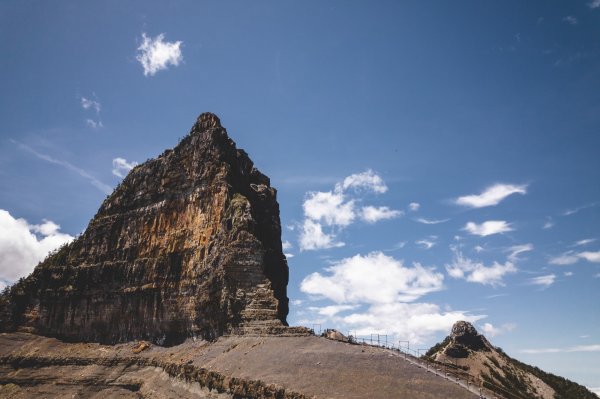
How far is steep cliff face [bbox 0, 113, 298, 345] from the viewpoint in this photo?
178 ft

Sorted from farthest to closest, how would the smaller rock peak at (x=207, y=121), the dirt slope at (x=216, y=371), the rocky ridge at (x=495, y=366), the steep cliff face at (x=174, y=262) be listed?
the rocky ridge at (x=495, y=366)
the smaller rock peak at (x=207, y=121)
the steep cliff face at (x=174, y=262)
the dirt slope at (x=216, y=371)

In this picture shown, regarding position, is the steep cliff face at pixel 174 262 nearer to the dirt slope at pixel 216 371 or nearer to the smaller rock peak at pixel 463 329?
the dirt slope at pixel 216 371

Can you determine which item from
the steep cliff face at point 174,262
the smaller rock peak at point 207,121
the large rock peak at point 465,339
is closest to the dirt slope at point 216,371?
the steep cliff face at point 174,262

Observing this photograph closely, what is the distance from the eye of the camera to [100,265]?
85.1m

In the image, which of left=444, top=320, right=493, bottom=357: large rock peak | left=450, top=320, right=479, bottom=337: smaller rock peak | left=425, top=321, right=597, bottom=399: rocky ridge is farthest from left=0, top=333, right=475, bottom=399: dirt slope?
left=450, top=320, right=479, bottom=337: smaller rock peak

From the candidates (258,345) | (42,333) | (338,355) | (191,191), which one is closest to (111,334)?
(42,333)

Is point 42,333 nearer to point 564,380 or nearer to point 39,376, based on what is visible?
point 39,376

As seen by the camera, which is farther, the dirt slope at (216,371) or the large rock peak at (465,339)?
the large rock peak at (465,339)

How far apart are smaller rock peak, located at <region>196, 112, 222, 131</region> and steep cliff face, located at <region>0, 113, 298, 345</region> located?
0.21 m

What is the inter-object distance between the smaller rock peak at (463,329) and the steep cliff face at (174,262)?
45.9 m

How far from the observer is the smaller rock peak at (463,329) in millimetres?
98188

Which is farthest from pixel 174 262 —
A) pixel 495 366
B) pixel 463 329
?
pixel 495 366

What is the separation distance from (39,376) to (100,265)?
860 inches

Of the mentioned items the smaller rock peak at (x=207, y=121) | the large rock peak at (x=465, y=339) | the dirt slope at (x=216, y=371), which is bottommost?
the dirt slope at (x=216, y=371)
